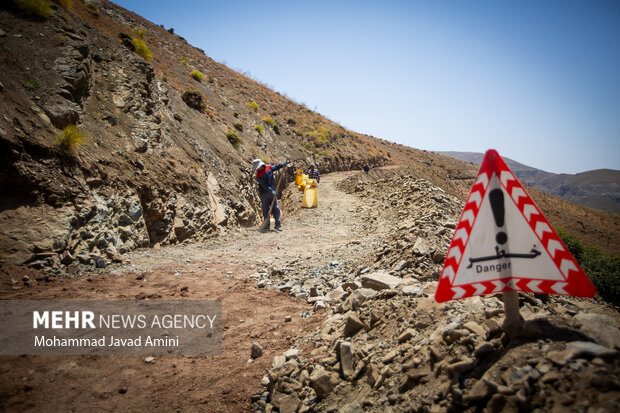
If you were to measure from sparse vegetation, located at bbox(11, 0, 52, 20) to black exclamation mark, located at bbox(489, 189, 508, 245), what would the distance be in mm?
11559

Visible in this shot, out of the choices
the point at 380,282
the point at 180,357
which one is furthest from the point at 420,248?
the point at 180,357

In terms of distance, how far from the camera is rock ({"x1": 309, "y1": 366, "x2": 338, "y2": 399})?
2.57m

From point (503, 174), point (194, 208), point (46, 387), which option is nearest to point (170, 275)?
point (46, 387)

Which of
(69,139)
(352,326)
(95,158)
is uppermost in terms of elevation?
(69,139)

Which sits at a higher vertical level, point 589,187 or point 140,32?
point 140,32

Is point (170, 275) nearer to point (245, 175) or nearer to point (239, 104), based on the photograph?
point (245, 175)

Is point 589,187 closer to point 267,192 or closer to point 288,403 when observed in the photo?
point 267,192

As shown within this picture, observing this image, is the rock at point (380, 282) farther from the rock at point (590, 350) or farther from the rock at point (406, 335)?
the rock at point (590, 350)

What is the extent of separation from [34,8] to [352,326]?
37.0 feet

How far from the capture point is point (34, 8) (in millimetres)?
7242

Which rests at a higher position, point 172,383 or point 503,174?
point 503,174

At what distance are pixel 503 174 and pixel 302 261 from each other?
4.87 m

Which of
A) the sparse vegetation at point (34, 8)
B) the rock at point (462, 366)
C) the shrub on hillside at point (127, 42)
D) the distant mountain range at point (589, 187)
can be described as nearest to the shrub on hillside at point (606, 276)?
the rock at point (462, 366)

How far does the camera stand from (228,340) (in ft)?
12.0
